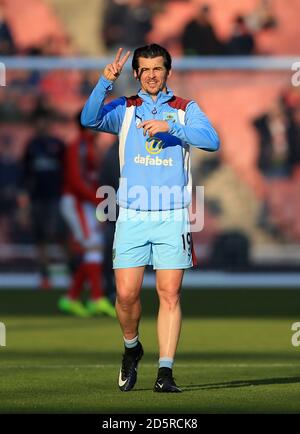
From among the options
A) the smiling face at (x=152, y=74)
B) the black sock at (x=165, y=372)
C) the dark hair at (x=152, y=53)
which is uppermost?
the dark hair at (x=152, y=53)

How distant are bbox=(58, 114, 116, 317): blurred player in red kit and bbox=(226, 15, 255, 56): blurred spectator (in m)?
9.88

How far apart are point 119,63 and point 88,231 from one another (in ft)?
28.1

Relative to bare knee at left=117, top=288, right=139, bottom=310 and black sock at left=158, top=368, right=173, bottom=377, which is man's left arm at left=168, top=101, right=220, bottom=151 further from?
black sock at left=158, top=368, right=173, bottom=377

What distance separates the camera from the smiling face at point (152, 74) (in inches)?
410

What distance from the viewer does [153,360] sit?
13.5m

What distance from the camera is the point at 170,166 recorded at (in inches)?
415

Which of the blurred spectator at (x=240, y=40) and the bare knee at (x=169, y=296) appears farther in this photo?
the blurred spectator at (x=240, y=40)

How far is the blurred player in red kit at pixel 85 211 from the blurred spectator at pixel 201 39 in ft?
31.8

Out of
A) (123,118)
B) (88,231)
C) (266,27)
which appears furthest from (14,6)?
(123,118)

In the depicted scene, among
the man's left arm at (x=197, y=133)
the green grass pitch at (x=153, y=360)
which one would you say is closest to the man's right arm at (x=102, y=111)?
the man's left arm at (x=197, y=133)

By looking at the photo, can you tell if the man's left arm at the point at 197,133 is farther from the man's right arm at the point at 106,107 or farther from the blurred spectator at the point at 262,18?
the blurred spectator at the point at 262,18

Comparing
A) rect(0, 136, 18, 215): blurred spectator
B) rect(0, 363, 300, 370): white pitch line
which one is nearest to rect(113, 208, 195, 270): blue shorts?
rect(0, 363, 300, 370): white pitch line

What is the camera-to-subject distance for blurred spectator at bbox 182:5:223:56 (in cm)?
2806

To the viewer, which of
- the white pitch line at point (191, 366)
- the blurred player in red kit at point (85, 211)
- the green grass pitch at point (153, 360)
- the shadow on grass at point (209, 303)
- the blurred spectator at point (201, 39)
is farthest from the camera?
the blurred spectator at point (201, 39)
